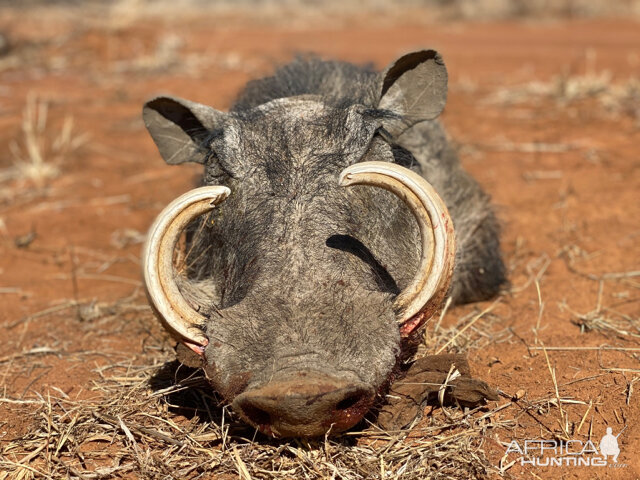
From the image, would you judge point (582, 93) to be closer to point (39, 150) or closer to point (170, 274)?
point (39, 150)

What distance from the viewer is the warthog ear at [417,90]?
363cm

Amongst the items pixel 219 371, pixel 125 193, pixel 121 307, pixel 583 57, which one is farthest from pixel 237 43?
pixel 219 371

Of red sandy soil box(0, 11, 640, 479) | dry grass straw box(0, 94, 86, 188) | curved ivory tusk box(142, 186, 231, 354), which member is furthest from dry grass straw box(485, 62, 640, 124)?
dry grass straw box(0, 94, 86, 188)

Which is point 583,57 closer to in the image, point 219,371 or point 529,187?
point 529,187

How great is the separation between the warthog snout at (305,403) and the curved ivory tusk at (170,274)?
0.41 meters

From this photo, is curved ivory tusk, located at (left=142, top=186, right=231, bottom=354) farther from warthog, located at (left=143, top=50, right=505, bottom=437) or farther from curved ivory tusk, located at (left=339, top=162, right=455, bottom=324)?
curved ivory tusk, located at (left=339, top=162, right=455, bottom=324)

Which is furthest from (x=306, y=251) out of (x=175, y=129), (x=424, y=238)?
(x=175, y=129)

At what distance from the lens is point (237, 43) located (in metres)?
18.3

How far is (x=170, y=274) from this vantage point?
8.66 feet
